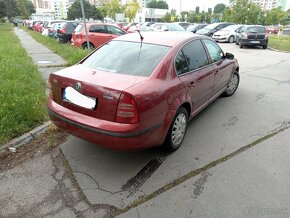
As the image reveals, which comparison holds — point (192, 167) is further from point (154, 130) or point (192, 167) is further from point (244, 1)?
point (244, 1)

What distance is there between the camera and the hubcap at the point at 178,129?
369 centimetres

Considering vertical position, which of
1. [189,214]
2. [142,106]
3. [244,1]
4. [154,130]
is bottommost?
[189,214]

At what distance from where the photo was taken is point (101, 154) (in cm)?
371

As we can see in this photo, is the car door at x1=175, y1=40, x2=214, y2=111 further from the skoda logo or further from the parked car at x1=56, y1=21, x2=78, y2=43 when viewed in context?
the parked car at x1=56, y1=21, x2=78, y2=43

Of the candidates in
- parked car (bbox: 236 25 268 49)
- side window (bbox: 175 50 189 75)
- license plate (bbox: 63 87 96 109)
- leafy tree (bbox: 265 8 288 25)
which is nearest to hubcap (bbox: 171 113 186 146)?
side window (bbox: 175 50 189 75)

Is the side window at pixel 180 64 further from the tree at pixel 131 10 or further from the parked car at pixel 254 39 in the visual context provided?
the tree at pixel 131 10

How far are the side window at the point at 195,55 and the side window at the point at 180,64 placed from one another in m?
0.11

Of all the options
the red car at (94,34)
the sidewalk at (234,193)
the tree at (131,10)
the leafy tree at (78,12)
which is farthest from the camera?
the tree at (131,10)

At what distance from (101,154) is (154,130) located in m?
0.96

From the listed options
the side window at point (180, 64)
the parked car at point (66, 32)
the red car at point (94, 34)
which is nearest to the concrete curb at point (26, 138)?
the side window at point (180, 64)

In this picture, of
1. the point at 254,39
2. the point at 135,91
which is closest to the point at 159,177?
the point at 135,91

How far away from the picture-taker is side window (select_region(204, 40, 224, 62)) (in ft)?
15.7

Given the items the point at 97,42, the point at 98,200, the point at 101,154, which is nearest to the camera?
the point at 98,200

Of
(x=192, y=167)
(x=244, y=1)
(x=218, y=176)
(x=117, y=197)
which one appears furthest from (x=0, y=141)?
(x=244, y=1)
